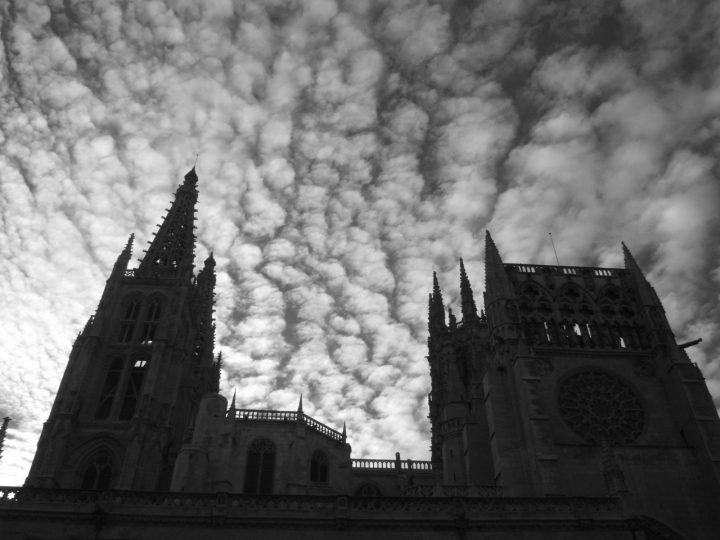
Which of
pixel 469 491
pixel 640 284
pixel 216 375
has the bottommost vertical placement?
pixel 469 491

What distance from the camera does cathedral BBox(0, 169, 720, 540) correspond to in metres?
19.2

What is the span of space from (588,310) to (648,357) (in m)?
3.86

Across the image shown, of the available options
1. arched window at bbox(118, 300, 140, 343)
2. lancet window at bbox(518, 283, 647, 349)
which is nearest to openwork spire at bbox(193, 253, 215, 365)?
arched window at bbox(118, 300, 140, 343)

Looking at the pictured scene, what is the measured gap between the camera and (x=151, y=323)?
44.0 metres

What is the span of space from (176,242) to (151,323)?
32.9 ft

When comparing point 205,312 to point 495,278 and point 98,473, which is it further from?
point 495,278

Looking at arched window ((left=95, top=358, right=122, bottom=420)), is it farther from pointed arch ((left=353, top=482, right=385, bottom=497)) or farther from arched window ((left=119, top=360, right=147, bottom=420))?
pointed arch ((left=353, top=482, right=385, bottom=497))

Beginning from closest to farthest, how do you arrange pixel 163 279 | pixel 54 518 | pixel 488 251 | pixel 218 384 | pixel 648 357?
pixel 54 518
pixel 648 357
pixel 488 251
pixel 163 279
pixel 218 384

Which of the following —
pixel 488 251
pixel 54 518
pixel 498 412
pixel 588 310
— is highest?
pixel 488 251

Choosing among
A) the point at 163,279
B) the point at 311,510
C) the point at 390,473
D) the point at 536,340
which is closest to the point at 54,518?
the point at 311,510

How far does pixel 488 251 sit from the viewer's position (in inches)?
1353

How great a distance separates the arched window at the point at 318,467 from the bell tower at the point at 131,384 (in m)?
9.70

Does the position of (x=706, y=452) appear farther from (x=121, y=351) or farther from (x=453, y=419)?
(x=121, y=351)

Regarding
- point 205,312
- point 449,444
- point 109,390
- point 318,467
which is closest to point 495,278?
point 449,444
